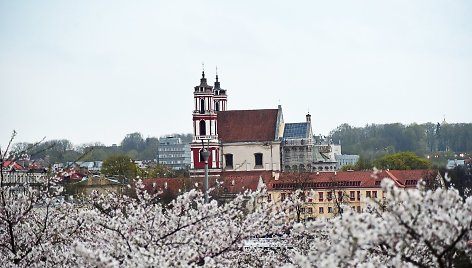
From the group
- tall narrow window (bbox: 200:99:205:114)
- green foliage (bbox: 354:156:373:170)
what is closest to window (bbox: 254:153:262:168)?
tall narrow window (bbox: 200:99:205:114)

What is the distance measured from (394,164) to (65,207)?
71.8 metres

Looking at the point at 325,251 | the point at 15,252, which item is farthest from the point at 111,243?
the point at 325,251

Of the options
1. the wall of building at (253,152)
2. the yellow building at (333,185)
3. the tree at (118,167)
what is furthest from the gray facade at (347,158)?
the yellow building at (333,185)

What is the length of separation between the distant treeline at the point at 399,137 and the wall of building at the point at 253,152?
39.8 meters

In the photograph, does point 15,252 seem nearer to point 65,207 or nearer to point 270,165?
point 65,207

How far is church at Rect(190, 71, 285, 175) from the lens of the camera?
7381cm

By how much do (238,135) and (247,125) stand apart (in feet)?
4.24

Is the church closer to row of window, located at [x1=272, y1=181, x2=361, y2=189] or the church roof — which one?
the church roof

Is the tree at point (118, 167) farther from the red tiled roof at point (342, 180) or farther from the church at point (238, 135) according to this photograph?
the red tiled roof at point (342, 180)

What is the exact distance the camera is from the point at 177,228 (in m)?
15.2

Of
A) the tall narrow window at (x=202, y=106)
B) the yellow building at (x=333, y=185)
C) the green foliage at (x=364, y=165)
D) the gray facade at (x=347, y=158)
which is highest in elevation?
the tall narrow window at (x=202, y=106)

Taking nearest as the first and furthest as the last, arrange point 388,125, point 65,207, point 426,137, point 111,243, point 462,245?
point 462,245 → point 111,243 → point 65,207 → point 426,137 → point 388,125

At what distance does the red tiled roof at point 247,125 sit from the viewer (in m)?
77.3

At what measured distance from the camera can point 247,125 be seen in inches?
3068
